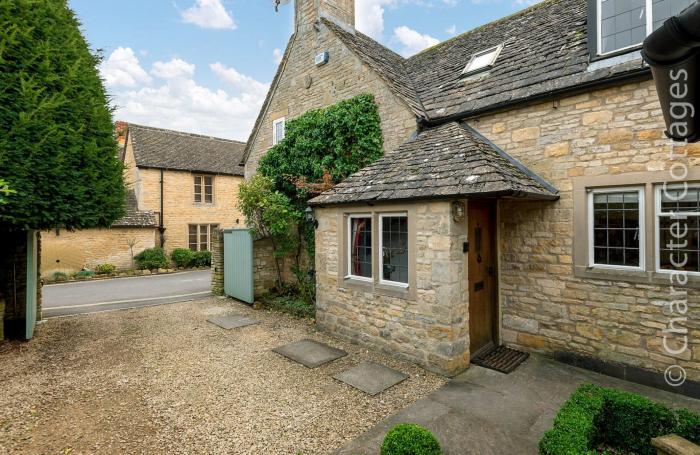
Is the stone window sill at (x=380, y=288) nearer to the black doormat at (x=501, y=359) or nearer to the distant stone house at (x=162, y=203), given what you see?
the black doormat at (x=501, y=359)

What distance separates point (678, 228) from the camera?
512 centimetres

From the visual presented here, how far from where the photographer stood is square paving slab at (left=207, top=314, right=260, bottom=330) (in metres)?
8.47

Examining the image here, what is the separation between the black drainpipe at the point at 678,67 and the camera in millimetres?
1445

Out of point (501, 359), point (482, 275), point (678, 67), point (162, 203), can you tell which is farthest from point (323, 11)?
point (162, 203)

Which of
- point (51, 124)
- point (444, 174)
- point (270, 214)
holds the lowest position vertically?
point (270, 214)

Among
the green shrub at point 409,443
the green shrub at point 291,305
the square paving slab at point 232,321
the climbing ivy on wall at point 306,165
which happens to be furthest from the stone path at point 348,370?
the climbing ivy on wall at point 306,165

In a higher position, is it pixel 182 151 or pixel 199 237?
pixel 182 151

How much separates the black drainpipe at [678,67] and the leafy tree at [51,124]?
8.80 metres

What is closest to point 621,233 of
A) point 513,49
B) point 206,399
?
point 513,49

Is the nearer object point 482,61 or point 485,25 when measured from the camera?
point 482,61

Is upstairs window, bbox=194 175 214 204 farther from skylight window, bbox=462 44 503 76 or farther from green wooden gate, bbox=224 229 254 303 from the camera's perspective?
skylight window, bbox=462 44 503 76

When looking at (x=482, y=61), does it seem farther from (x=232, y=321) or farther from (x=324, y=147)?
(x=232, y=321)

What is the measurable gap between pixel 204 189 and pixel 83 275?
28.6 feet

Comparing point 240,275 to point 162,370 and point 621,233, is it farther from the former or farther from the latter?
point 621,233
